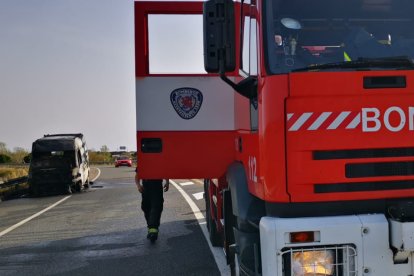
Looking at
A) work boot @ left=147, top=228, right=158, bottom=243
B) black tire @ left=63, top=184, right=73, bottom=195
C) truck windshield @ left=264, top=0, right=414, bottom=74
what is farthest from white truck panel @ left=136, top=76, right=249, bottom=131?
black tire @ left=63, top=184, right=73, bottom=195

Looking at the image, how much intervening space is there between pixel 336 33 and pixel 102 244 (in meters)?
6.13

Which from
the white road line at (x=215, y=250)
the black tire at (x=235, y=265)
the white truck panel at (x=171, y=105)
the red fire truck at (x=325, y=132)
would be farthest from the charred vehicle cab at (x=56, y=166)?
the red fire truck at (x=325, y=132)

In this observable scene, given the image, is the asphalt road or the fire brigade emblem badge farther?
the asphalt road

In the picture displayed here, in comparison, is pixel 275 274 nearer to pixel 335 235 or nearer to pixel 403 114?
pixel 335 235

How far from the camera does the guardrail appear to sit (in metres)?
20.8

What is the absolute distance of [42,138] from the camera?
22.0m

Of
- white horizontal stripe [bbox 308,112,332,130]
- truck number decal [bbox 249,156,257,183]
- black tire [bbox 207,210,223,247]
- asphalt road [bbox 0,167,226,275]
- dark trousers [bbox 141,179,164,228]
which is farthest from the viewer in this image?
dark trousers [bbox 141,179,164,228]

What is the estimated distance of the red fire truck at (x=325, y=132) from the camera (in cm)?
329

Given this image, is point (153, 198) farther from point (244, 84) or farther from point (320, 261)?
point (320, 261)

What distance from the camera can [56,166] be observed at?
20.9 m

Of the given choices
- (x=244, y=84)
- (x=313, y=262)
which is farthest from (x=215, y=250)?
(x=313, y=262)

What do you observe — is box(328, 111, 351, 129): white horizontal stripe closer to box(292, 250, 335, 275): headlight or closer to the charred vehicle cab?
box(292, 250, 335, 275): headlight

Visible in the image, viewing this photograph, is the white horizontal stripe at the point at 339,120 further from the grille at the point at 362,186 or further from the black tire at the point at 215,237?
the black tire at the point at 215,237

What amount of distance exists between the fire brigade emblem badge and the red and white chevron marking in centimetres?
255
